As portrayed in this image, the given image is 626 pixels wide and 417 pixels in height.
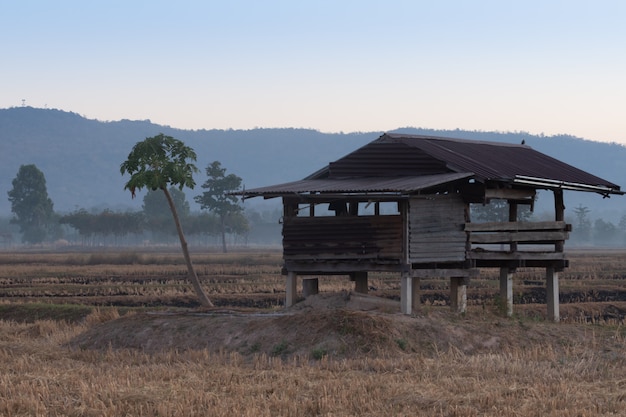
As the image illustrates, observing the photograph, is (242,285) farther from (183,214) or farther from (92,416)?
(183,214)

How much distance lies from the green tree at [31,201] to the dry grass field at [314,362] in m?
145

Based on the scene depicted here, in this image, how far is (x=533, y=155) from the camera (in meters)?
31.5

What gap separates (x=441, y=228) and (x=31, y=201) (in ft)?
515

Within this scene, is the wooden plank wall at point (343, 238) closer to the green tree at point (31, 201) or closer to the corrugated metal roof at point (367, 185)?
the corrugated metal roof at point (367, 185)

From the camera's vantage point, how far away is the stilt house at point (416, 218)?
82.5ft

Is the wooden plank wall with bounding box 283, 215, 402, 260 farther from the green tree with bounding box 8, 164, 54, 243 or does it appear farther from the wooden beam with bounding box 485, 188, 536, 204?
the green tree with bounding box 8, 164, 54, 243

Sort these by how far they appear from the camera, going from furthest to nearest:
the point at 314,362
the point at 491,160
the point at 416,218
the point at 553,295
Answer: the point at 553,295
the point at 491,160
the point at 416,218
the point at 314,362

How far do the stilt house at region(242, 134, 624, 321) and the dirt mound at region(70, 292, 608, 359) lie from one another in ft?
3.76

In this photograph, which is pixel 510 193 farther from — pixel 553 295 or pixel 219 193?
pixel 219 193

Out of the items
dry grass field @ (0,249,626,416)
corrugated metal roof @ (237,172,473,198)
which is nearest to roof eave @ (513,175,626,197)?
corrugated metal roof @ (237,172,473,198)

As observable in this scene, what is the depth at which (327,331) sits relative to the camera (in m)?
21.8

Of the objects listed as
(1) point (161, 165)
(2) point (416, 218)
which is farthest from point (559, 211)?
(1) point (161, 165)

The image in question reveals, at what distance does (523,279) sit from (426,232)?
26310 millimetres

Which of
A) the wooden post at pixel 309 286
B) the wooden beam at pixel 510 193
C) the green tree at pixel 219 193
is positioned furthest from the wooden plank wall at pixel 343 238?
the green tree at pixel 219 193
